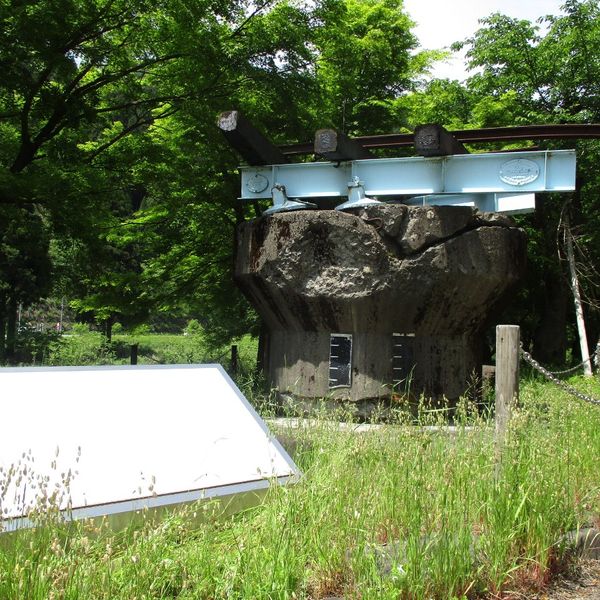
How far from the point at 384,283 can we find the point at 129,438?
13.9 ft

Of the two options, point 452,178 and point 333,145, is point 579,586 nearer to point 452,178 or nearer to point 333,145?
point 452,178

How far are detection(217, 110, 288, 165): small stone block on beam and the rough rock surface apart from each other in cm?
105

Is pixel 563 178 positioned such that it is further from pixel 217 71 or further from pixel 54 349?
pixel 54 349

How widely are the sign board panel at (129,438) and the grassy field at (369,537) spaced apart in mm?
165

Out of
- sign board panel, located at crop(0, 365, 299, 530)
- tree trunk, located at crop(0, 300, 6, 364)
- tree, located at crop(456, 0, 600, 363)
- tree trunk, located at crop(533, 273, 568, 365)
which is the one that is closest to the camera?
sign board panel, located at crop(0, 365, 299, 530)

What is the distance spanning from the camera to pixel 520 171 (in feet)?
24.8

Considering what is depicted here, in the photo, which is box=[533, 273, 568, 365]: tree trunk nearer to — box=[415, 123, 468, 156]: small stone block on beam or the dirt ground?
box=[415, 123, 468, 156]: small stone block on beam

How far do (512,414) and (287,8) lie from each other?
852cm

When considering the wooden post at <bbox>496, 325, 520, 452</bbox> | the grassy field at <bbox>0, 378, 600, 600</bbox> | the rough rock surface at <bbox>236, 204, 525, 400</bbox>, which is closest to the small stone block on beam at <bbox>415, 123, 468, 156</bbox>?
the rough rock surface at <bbox>236, 204, 525, 400</bbox>

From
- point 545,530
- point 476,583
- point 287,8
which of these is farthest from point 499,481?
point 287,8

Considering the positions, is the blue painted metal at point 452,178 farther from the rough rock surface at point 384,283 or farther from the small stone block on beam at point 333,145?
the rough rock surface at point 384,283

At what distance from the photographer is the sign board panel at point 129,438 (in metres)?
2.85

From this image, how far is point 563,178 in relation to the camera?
748 cm

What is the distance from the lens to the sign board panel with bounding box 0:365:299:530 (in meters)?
2.85
